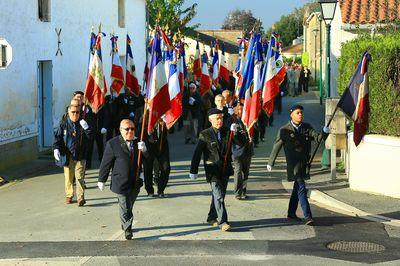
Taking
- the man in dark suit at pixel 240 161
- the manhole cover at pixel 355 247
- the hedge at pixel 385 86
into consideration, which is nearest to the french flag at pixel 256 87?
the man in dark suit at pixel 240 161

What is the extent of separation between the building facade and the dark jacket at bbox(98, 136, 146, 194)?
11.9ft

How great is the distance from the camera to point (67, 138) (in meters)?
11.7

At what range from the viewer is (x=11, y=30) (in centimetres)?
1559

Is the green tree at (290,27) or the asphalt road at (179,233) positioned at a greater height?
the green tree at (290,27)

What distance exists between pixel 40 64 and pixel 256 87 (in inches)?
290

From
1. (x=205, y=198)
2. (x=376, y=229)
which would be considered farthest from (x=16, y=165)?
(x=376, y=229)

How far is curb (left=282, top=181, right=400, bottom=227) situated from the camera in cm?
1040

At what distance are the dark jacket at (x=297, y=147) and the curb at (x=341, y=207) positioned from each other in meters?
1.24

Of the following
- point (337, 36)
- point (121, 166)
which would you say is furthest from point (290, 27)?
point (121, 166)

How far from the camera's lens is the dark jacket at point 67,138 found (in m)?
11.6

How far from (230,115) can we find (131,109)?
16.7 ft

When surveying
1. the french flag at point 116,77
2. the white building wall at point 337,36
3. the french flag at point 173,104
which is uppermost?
the white building wall at point 337,36

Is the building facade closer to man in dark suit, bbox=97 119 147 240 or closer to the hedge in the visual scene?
man in dark suit, bbox=97 119 147 240

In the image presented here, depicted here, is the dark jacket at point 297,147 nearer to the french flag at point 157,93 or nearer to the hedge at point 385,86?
the french flag at point 157,93
